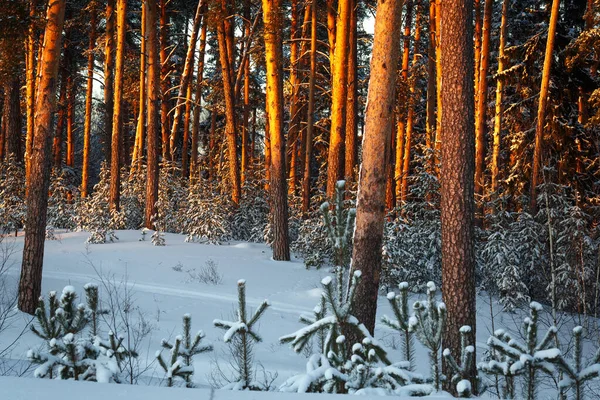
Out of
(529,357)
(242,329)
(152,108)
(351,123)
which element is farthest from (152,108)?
(529,357)

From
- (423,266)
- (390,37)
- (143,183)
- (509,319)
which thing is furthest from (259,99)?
(390,37)

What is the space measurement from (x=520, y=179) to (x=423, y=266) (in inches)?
206

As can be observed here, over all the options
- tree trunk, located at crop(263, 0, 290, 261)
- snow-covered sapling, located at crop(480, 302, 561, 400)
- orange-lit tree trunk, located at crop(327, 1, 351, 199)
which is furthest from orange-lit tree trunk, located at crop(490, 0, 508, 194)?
snow-covered sapling, located at crop(480, 302, 561, 400)

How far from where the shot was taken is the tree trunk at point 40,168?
24.4ft

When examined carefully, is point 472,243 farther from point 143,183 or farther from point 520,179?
point 143,183

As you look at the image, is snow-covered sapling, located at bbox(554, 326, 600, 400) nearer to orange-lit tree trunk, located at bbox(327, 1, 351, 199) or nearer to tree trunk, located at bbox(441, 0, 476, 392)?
tree trunk, located at bbox(441, 0, 476, 392)

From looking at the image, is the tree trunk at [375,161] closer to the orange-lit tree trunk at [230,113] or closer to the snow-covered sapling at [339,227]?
the snow-covered sapling at [339,227]

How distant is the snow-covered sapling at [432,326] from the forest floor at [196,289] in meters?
2.41

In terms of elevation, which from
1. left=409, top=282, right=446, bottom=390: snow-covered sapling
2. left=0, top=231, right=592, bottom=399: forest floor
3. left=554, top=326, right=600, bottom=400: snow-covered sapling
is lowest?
left=0, top=231, right=592, bottom=399: forest floor

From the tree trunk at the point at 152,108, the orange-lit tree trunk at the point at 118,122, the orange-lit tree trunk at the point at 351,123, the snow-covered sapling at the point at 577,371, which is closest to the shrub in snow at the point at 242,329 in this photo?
the snow-covered sapling at the point at 577,371

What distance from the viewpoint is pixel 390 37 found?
5.82m

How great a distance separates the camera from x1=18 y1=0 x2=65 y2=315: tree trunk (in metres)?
7.44

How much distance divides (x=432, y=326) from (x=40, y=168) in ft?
21.0

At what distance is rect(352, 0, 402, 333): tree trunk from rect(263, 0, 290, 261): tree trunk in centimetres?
597
